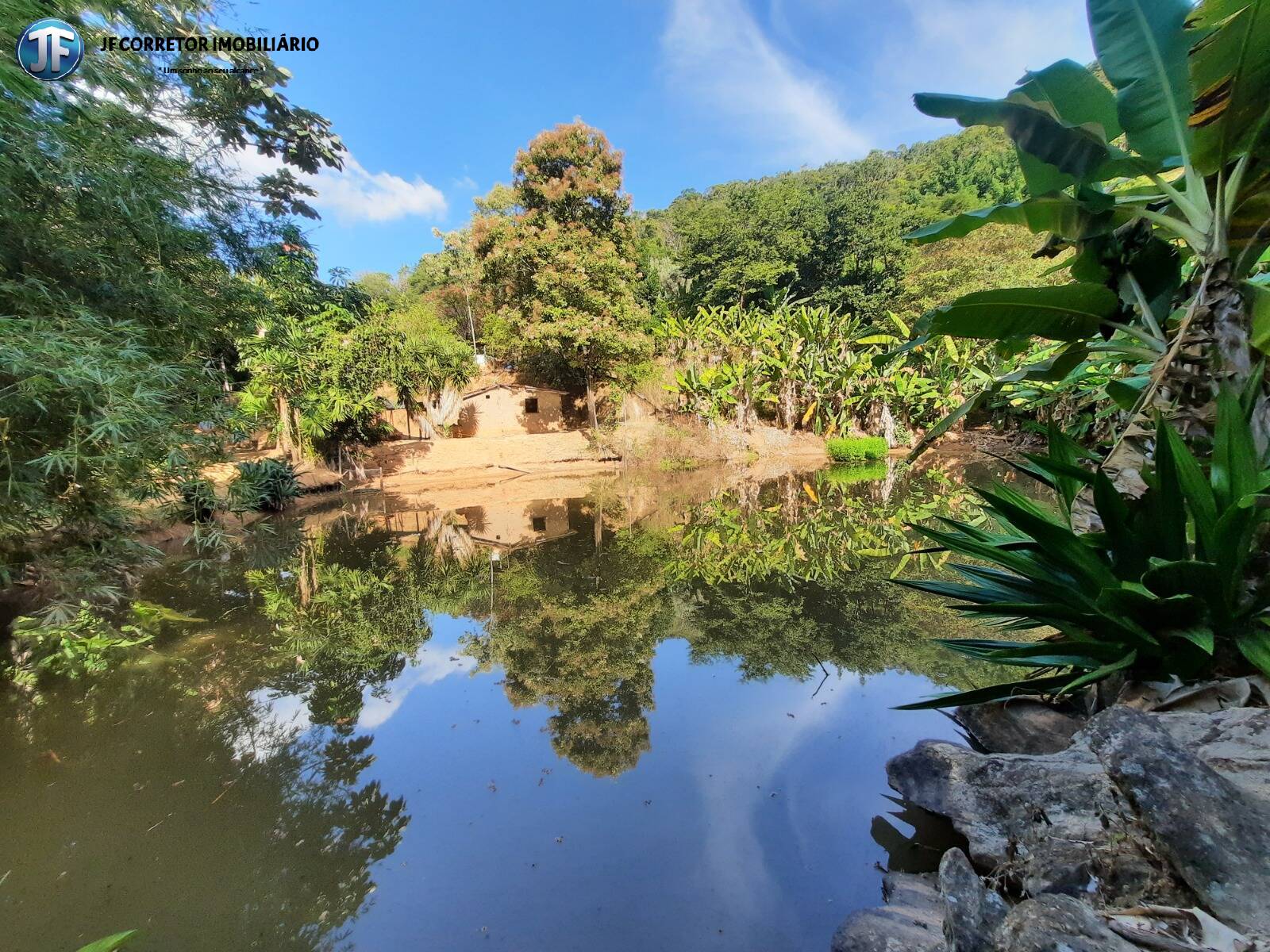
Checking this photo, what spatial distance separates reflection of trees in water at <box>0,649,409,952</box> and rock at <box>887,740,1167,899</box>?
2053 mm

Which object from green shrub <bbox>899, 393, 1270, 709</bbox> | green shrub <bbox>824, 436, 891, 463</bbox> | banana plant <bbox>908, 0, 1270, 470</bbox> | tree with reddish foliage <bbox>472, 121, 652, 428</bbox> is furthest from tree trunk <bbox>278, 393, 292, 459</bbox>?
green shrub <bbox>824, 436, 891, 463</bbox>

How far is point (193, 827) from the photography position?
235 cm

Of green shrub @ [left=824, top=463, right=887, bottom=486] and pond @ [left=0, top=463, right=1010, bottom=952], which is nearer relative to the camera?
pond @ [left=0, top=463, right=1010, bottom=952]

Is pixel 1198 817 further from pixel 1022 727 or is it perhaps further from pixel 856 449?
pixel 856 449

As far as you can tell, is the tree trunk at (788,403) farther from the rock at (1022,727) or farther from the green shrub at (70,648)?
the green shrub at (70,648)

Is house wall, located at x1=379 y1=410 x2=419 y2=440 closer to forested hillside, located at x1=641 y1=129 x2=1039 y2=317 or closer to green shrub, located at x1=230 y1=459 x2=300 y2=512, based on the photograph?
green shrub, located at x1=230 y1=459 x2=300 y2=512

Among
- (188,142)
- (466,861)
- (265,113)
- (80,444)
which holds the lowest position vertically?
(466,861)

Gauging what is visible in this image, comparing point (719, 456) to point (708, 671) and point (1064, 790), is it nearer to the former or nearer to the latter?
point (708, 671)

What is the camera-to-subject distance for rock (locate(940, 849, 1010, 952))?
120 centimetres

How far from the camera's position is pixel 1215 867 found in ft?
3.67

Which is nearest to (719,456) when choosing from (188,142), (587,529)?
(587,529)

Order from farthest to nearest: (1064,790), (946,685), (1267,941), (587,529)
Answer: (587,529) → (946,685) → (1064,790) → (1267,941)

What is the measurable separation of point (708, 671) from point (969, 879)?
2441mm

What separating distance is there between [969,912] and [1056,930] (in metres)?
0.26
